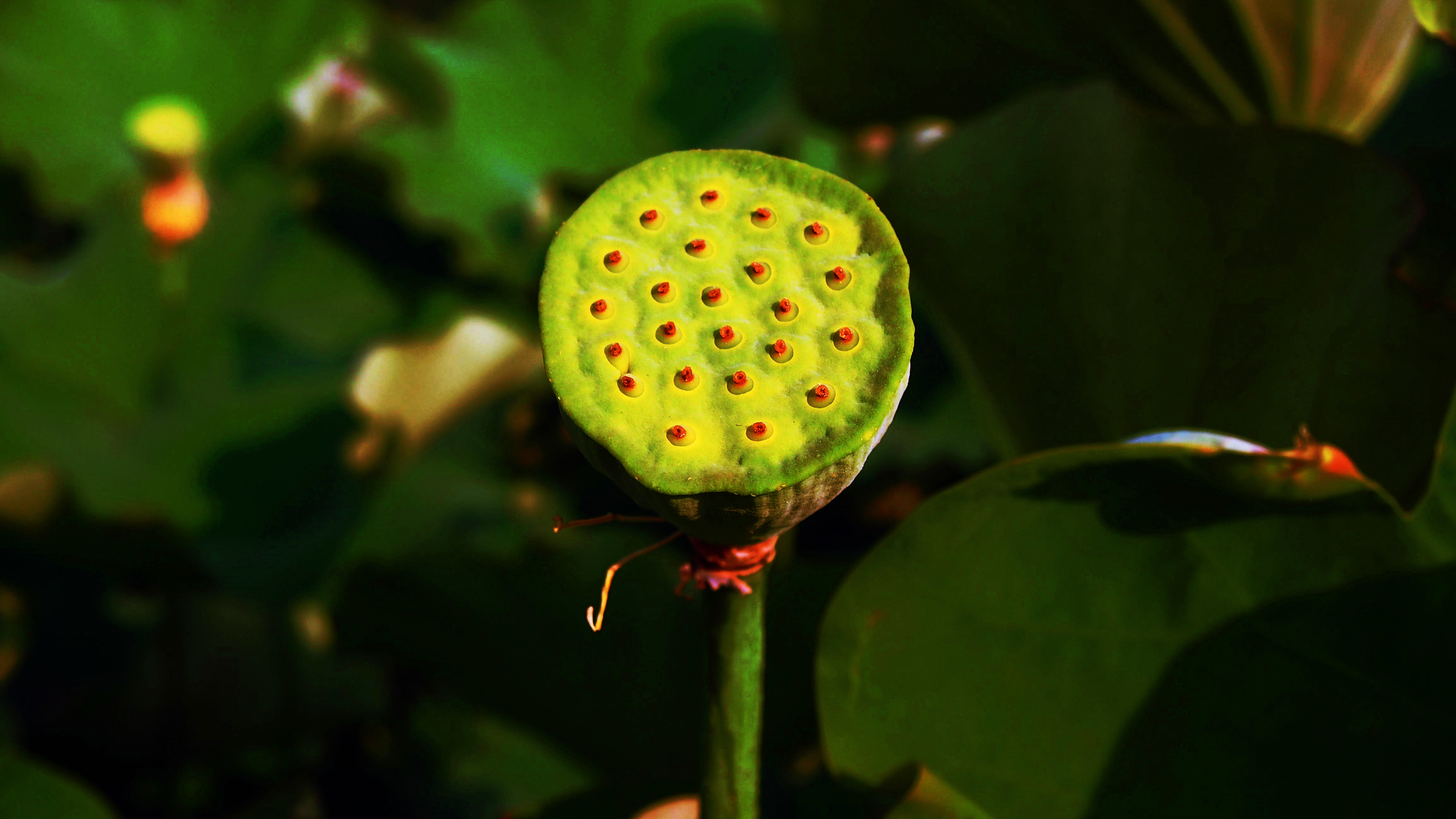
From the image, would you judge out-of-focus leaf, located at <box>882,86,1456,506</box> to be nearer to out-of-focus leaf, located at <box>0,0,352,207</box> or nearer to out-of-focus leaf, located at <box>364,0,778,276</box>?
out-of-focus leaf, located at <box>364,0,778,276</box>

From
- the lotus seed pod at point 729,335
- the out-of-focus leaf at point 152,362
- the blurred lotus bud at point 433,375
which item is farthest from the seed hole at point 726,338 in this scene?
the out-of-focus leaf at point 152,362

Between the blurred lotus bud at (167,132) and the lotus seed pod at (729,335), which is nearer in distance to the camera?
the lotus seed pod at (729,335)

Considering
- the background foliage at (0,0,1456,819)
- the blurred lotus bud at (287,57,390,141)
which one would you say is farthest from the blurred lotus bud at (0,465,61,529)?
the blurred lotus bud at (287,57,390,141)

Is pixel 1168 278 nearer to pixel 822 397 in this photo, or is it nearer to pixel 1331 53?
pixel 1331 53

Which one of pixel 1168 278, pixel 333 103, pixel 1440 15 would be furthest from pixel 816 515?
pixel 333 103

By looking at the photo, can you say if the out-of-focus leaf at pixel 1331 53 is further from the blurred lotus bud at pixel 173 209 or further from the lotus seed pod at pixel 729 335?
the blurred lotus bud at pixel 173 209

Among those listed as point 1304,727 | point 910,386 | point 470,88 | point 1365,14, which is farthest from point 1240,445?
point 470,88

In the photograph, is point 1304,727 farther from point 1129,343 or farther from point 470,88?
point 470,88
